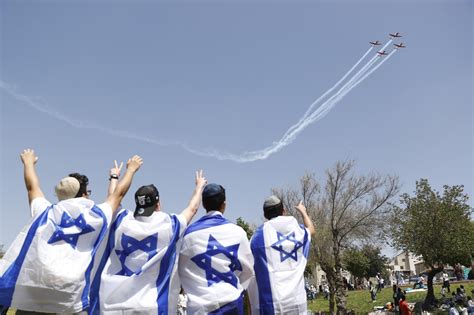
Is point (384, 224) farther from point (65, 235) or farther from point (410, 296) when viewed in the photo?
point (65, 235)

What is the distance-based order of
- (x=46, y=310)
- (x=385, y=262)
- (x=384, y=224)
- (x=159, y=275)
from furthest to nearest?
(x=385, y=262) < (x=384, y=224) < (x=159, y=275) < (x=46, y=310)

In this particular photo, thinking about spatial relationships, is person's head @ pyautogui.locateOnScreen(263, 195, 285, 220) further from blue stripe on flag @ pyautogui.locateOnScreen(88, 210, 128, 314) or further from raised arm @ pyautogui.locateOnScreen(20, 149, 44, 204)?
raised arm @ pyautogui.locateOnScreen(20, 149, 44, 204)

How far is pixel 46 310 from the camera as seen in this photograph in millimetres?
3217

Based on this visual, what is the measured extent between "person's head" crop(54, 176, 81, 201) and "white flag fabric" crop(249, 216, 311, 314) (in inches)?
77.3

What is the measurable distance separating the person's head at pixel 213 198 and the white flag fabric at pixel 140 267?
0.40 m

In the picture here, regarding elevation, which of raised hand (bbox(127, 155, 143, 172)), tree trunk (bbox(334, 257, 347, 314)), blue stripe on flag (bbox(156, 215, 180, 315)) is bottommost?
tree trunk (bbox(334, 257, 347, 314))

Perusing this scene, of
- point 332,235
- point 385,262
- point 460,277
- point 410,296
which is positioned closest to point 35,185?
point 332,235

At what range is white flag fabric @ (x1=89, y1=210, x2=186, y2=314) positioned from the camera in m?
3.53

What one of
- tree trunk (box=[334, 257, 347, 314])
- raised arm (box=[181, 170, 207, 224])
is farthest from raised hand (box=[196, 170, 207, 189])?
tree trunk (box=[334, 257, 347, 314])

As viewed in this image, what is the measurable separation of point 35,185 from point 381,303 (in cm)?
3210

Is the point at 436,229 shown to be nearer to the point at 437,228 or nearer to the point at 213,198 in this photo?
the point at 437,228

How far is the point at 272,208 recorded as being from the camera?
465cm

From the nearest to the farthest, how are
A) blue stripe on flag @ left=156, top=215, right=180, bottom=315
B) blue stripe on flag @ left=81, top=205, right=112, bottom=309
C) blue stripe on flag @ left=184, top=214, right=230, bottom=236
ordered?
1. blue stripe on flag @ left=81, top=205, right=112, bottom=309
2. blue stripe on flag @ left=156, top=215, right=180, bottom=315
3. blue stripe on flag @ left=184, top=214, right=230, bottom=236

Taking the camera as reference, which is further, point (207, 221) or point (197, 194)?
point (197, 194)
